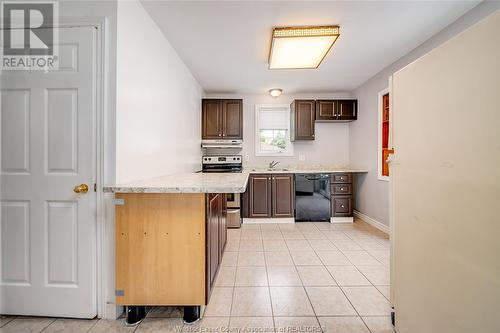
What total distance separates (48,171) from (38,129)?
1.04ft

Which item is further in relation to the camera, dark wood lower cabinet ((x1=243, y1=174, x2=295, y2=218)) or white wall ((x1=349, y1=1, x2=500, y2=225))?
dark wood lower cabinet ((x1=243, y1=174, x2=295, y2=218))

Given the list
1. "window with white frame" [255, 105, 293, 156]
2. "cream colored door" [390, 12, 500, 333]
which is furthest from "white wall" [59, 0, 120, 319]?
"window with white frame" [255, 105, 293, 156]

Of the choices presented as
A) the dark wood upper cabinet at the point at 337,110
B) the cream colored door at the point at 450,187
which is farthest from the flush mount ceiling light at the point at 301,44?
the dark wood upper cabinet at the point at 337,110

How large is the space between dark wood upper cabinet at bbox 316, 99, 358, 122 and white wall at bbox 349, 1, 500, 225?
0.13 meters

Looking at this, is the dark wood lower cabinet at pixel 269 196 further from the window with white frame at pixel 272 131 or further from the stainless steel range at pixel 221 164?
the window with white frame at pixel 272 131

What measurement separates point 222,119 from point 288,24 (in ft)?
7.98

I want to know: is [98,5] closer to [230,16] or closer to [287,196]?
[230,16]

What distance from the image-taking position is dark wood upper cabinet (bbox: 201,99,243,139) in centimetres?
440

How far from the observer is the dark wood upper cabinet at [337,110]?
4.36 metres

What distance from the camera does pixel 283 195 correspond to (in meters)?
4.02

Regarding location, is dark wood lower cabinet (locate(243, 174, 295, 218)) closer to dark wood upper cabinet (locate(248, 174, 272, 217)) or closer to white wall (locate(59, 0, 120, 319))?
dark wood upper cabinet (locate(248, 174, 272, 217))

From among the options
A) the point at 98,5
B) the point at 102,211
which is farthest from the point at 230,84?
the point at 102,211

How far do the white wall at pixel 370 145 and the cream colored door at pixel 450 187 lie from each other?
222 cm

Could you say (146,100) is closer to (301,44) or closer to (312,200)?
(301,44)
